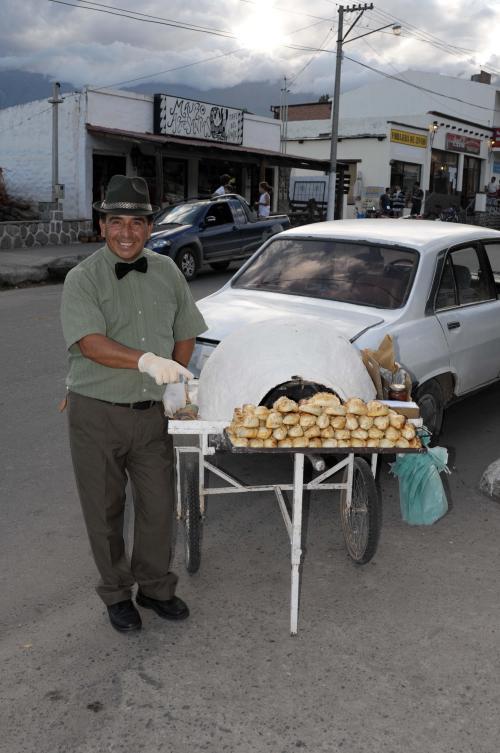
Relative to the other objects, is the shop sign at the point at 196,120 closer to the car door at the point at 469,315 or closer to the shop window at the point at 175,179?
→ the shop window at the point at 175,179

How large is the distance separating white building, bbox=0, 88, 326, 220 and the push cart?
66.5 feet

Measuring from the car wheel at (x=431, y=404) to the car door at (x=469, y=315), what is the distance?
0.95 ft

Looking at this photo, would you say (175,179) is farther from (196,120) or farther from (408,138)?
(408,138)

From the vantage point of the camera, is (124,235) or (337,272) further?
(337,272)

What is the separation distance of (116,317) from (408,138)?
138 ft

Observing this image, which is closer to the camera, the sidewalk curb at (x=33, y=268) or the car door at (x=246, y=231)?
the sidewalk curb at (x=33, y=268)

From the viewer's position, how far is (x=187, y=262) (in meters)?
16.1

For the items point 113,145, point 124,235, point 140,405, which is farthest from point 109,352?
point 113,145

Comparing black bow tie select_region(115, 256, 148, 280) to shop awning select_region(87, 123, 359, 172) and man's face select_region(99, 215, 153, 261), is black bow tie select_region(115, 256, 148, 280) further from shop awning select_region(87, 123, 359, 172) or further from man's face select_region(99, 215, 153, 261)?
shop awning select_region(87, 123, 359, 172)

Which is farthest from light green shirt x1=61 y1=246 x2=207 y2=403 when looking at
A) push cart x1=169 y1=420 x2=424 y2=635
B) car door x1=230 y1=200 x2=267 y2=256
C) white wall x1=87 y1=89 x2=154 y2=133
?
white wall x1=87 y1=89 x2=154 y2=133

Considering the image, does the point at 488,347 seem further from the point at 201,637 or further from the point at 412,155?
the point at 412,155

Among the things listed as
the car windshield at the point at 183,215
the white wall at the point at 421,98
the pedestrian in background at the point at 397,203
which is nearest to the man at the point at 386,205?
the pedestrian in background at the point at 397,203

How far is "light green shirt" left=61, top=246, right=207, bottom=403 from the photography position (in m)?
3.42

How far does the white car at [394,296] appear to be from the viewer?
571 cm
